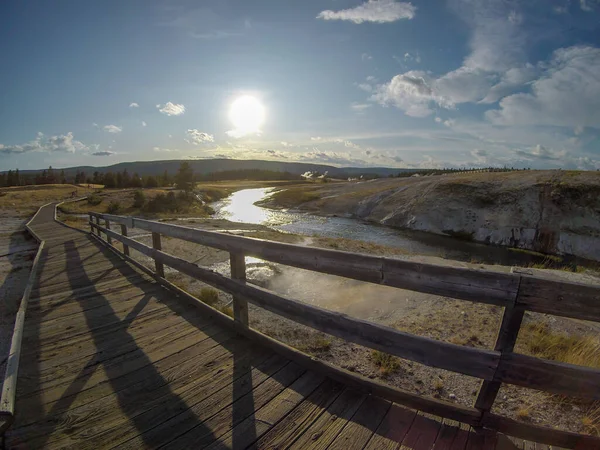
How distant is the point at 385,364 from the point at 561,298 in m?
3.22

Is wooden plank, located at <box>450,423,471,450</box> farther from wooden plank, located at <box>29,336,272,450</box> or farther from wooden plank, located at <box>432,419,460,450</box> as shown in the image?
→ wooden plank, located at <box>29,336,272,450</box>

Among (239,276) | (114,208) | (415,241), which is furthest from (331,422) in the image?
(114,208)

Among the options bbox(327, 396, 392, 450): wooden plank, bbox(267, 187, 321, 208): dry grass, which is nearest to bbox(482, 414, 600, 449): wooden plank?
bbox(327, 396, 392, 450): wooden plank

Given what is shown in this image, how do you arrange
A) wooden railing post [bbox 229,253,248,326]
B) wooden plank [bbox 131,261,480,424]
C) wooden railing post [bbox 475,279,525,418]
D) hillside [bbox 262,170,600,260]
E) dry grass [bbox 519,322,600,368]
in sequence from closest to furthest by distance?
wooden railing post [bbox 475,279,525,418] < wooden plank [bbox 131,261,480,424] < wooden railing post [bbox 229,253,248,326] < dry grass [bbox 519,322,600,368] < hillside [bbox 262,170,600,260]

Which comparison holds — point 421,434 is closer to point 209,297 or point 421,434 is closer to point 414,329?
point 414,329

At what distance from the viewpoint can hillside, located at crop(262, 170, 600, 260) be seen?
23484mm

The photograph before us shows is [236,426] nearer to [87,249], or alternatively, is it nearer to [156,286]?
[156,286]

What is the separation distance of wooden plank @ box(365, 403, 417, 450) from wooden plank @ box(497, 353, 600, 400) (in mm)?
936

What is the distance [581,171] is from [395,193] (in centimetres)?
1930

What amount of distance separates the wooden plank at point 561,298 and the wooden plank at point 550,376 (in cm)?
41

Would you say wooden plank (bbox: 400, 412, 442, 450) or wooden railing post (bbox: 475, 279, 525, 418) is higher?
wooden railing post (bbox: 475, 279, 525, 418)

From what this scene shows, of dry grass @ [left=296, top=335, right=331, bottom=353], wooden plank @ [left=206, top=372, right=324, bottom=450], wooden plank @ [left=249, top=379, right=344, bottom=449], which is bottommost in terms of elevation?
dry grass @ [left=296, top=335, right=331, bottom=353]

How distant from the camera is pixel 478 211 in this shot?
29.8m

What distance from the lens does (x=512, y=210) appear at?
90.3 ft
